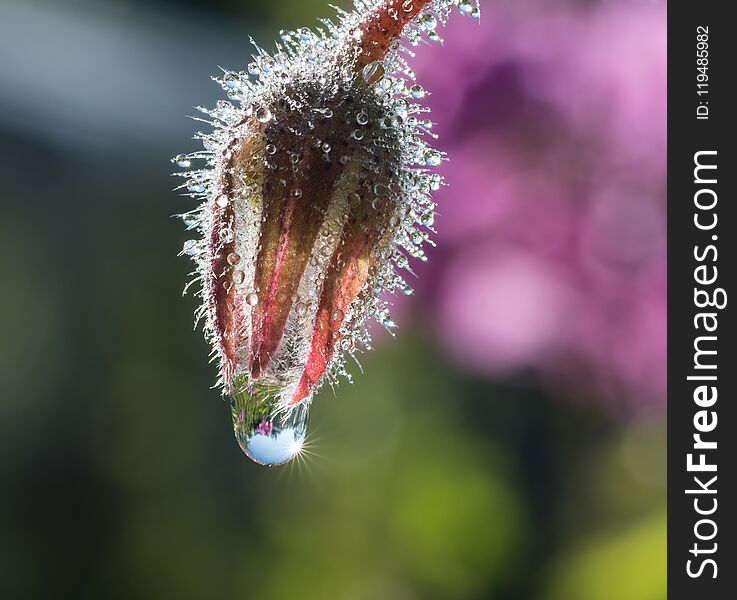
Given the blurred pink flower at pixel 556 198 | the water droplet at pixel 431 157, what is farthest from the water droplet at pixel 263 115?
the blurred pink flower at pixel 556 198

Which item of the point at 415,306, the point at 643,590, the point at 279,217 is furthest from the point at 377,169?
the point at 643,590

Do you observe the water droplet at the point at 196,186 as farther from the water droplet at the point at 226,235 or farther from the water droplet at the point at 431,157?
the water droplet at the point at 431,157

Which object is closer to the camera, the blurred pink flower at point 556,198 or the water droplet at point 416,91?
the water droplet at point 416,91

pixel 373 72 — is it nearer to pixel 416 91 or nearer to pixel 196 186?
pixel 416 91

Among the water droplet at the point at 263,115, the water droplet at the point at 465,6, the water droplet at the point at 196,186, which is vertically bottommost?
the water droplet at the point at 196,186

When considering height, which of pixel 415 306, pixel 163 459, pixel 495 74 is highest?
pixel 495 74

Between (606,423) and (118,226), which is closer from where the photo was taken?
(606,423)

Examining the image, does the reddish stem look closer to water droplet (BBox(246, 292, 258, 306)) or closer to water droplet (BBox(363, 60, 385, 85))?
water droplet (BBox(363, 60, 385, 85))

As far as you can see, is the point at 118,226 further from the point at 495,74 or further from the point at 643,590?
the point at 643,590
